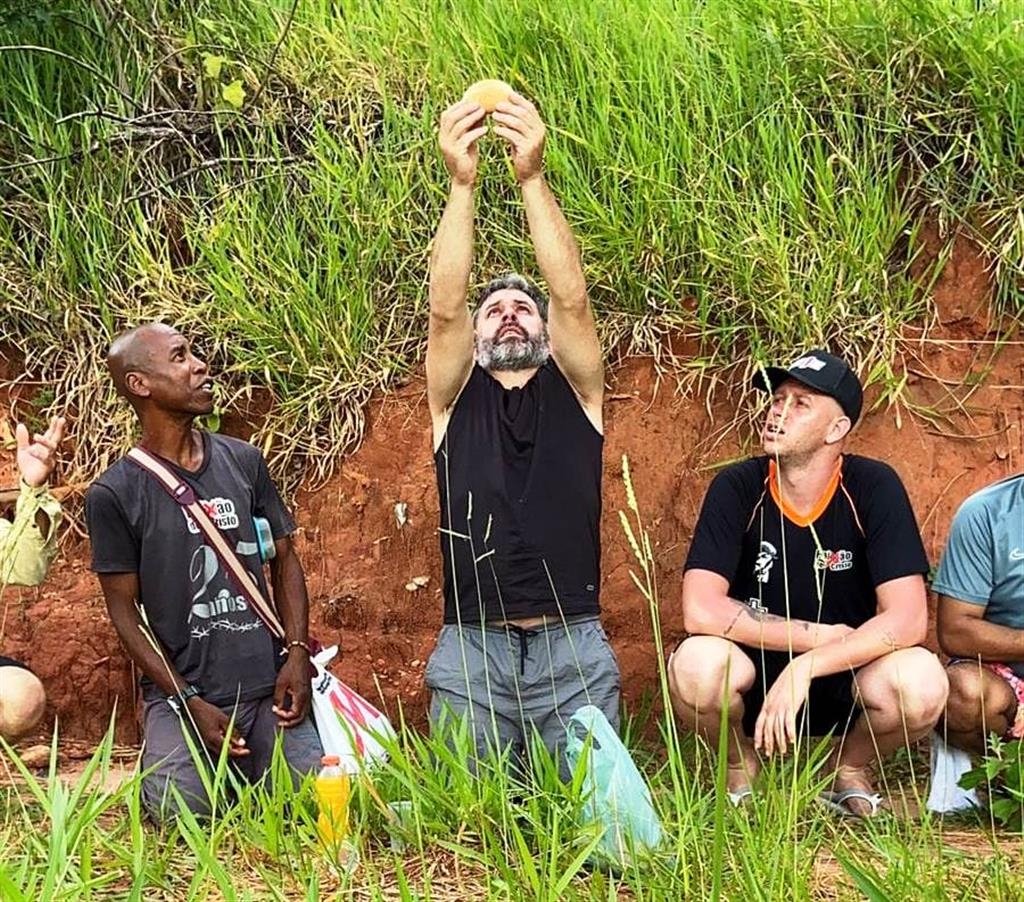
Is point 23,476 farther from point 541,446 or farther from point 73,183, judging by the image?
point 73,183

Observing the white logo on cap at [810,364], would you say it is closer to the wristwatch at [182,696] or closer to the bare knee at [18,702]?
the wristwatch at [182,696]

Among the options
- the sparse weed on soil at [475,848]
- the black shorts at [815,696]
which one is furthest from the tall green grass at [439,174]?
the sparse weed on soil at [475,848]

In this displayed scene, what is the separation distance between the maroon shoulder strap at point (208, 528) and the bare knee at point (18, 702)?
2.42ft

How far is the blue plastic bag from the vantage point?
312cm

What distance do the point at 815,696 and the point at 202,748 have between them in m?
1.87

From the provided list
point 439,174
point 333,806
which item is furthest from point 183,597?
point 439,174

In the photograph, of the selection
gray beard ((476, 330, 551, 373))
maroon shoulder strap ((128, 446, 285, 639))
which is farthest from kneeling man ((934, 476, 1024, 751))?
maroon shoulder strap ((128, 446, 285, 639))

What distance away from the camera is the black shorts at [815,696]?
4320 millimetres

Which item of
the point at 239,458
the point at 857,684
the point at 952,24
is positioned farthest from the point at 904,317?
the point at 239,458

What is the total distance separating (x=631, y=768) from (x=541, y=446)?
1242 mm

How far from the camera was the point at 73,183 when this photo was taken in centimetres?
615

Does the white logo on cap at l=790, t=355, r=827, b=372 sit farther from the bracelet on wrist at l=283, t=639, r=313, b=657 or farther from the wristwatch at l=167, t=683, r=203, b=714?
the wristwatch at l=167, t=683, r=203, b=714

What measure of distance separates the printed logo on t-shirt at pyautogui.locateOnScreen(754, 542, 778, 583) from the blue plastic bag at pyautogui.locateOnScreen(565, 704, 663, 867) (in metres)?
1.03

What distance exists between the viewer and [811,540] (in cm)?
434
